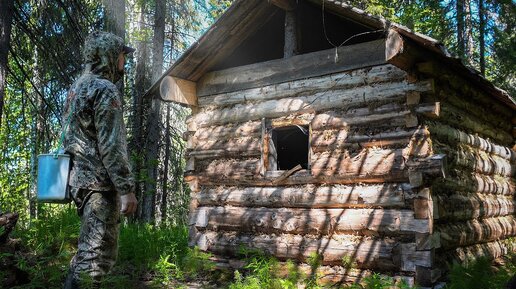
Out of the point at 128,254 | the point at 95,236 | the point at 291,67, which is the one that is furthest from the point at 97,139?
the point at 128,254

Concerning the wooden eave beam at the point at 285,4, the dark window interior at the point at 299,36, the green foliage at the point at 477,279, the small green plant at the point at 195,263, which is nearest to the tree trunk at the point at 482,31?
the dark window interior at the point at 299,36

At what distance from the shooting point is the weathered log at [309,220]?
246 inches

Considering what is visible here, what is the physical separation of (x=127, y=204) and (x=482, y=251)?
663cm

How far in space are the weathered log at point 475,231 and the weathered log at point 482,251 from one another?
8cm

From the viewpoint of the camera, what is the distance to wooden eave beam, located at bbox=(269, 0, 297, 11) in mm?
7668

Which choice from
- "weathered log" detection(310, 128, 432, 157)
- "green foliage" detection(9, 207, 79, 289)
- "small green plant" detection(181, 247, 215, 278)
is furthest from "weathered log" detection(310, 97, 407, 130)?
"green foliage" detection(9, 207, 79, 289)

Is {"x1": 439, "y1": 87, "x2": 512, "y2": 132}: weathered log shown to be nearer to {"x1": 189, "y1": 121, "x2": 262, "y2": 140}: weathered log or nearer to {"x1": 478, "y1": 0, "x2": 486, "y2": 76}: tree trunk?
{"x1": 189, "y1": 121, "x2": 262, "y2": 140}: weathered log

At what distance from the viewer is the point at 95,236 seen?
153 inches

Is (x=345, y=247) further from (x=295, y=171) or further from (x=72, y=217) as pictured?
(x=72, y=217)

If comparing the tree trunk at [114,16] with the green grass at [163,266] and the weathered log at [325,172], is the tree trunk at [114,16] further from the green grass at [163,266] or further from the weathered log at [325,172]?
the green grass at [163,266]

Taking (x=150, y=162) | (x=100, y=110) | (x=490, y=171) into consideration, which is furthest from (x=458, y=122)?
(x=150, y=162)

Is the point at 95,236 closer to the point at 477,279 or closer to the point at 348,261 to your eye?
the point at 348,261

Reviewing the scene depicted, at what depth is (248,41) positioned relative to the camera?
28.5 ft

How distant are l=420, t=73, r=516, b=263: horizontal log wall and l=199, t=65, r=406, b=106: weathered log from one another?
1.96 ft
